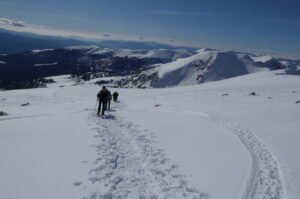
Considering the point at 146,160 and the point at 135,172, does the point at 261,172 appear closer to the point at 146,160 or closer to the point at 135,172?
the point at 146,160

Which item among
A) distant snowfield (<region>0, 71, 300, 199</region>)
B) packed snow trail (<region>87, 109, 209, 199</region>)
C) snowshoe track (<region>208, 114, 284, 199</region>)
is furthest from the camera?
snowshoe track (<region>208, 114, 284, 199</region>)

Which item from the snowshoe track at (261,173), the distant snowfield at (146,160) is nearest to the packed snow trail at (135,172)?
the distant snowfield at (146,160)

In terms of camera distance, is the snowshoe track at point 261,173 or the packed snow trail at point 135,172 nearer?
the packed snow trail at point 135,172

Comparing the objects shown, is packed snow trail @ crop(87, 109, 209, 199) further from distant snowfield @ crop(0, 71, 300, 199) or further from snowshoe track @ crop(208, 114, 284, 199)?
snowshoe track @ crop(208, 114, 284, 199)

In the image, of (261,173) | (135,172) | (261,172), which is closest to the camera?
(135,172)

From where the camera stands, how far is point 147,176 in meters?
11.1

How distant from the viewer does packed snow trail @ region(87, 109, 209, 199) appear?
9.73 meters

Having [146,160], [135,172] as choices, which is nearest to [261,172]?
[146,160]

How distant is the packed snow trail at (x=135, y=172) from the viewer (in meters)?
9.73

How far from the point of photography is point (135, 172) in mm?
11422

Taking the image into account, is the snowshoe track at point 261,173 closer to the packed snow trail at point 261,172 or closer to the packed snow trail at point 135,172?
the packed snow trail at point 261,172

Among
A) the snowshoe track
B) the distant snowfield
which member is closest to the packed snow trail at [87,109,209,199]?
the distant snowfield

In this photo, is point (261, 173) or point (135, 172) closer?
point (135, 172)

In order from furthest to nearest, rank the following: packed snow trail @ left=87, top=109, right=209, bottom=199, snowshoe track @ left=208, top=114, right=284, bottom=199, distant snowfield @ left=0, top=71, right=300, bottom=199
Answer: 1. snowshoe track @ left=208, top=114, right=284, bottom=199
2. distant snowfield @ left=0, top=71, right=300, bottom=199
3. packed snow trail @ left=87, top=109, right=209, bottom=199
